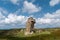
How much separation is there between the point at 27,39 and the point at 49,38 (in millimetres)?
7864

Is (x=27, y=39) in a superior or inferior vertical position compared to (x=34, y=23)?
inferior

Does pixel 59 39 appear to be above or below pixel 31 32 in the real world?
below

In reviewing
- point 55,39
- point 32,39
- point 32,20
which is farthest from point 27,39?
point 32,20

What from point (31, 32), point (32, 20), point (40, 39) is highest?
point (32, 20)

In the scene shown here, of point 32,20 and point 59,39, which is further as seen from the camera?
point 32,20

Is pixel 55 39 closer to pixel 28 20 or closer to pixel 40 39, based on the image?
pixel 40 39

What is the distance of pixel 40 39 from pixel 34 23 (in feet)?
115

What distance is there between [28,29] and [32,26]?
2839 mm

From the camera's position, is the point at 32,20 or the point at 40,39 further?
the point at 32,20

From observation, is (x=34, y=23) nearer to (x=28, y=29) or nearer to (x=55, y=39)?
(x=28, y=29)

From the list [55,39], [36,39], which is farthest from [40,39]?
[55,39]

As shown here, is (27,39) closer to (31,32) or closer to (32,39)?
(32,39)

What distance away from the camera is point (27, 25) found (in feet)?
292

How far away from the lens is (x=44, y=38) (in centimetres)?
5553
